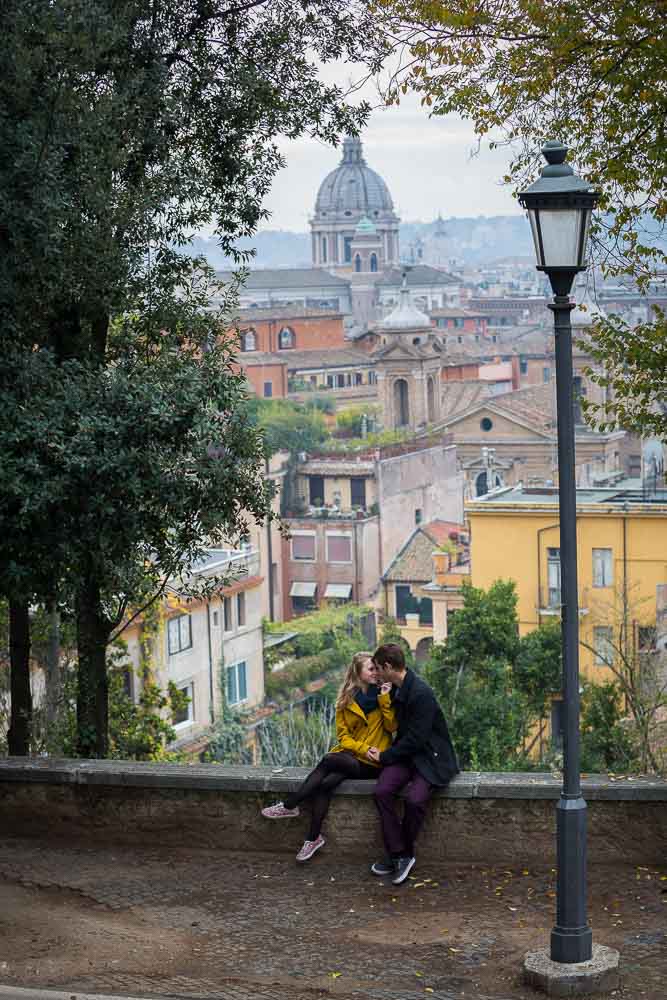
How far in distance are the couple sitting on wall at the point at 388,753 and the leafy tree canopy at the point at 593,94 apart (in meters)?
3.68

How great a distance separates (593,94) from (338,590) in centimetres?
6142

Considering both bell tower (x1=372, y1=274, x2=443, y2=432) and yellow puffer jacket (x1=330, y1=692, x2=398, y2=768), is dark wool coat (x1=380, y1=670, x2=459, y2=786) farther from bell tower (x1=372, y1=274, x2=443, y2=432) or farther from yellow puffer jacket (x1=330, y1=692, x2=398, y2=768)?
bell tower (x1=372, y1=274, x2=443, y2=432)

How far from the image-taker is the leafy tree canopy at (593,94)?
9531 mm

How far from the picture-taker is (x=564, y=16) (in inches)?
385

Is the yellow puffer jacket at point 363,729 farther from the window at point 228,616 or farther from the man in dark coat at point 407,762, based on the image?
the window at point 228,616

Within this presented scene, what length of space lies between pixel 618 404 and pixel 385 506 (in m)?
64.3

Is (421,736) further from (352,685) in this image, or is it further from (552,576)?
(552,576)

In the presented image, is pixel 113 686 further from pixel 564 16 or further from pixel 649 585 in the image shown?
pixel 649 585

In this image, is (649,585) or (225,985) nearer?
(225,985)

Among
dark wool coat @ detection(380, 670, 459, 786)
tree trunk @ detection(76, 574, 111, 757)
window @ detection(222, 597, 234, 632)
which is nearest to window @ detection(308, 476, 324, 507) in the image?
window @ detection(222, 597, 234, 632)

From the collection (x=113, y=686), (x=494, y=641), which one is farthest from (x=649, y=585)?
(x=113, y=686)

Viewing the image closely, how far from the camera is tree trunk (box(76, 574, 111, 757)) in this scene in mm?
10141

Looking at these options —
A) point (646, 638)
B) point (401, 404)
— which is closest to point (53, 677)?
point (646, 638)

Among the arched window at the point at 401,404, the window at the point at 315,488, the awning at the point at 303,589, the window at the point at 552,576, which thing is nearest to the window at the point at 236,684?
the window at the point at 552,576
